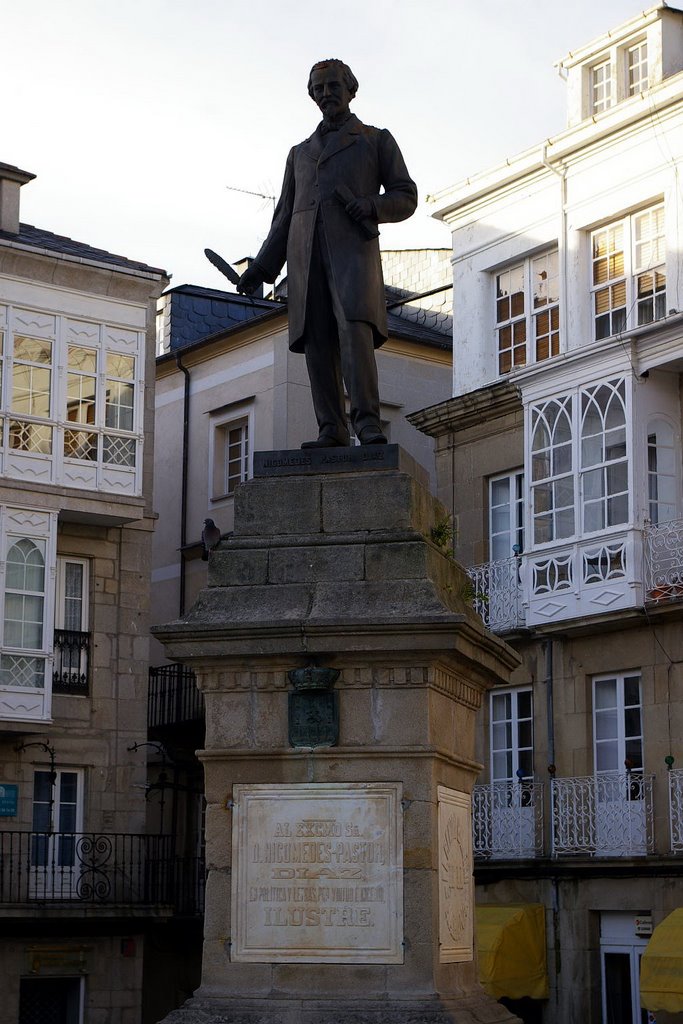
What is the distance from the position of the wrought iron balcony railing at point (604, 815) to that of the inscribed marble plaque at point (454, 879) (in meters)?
15.5

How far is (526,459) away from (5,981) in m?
11.4

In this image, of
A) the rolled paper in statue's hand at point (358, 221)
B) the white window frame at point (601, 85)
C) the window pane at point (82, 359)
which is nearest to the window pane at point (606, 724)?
the white window frame at point (601, 85)

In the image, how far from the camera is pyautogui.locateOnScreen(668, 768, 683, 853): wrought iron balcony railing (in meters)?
25.5

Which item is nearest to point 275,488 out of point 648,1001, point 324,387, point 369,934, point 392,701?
point 324,387

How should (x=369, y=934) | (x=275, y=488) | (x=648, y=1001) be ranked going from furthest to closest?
(x=648, y=1001) < (x=275, y=488) < (x=369, y=934)

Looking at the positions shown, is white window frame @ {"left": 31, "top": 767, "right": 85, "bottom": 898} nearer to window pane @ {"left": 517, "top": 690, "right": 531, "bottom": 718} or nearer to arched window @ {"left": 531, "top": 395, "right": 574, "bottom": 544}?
window pane @ {"left": 517, "top": 690, "right": 531, "bottom": 718}

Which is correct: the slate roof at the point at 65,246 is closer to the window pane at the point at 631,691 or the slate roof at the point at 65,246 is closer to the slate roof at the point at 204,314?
the slate roof at the point at 204,314

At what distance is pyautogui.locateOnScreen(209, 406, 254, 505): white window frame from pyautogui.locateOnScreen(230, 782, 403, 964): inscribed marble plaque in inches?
981

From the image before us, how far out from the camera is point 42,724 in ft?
A: 98.6

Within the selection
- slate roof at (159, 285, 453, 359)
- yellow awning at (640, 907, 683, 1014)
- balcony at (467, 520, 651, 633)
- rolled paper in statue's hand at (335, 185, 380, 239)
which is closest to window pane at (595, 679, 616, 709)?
balcony at (467, 520, 651, 633)

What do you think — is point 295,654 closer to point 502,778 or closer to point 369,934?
point 369,934

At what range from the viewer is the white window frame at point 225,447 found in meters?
35.5

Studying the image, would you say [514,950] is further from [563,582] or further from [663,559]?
[663,559]

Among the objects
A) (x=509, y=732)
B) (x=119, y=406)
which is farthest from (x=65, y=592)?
(x=509, y=732)
